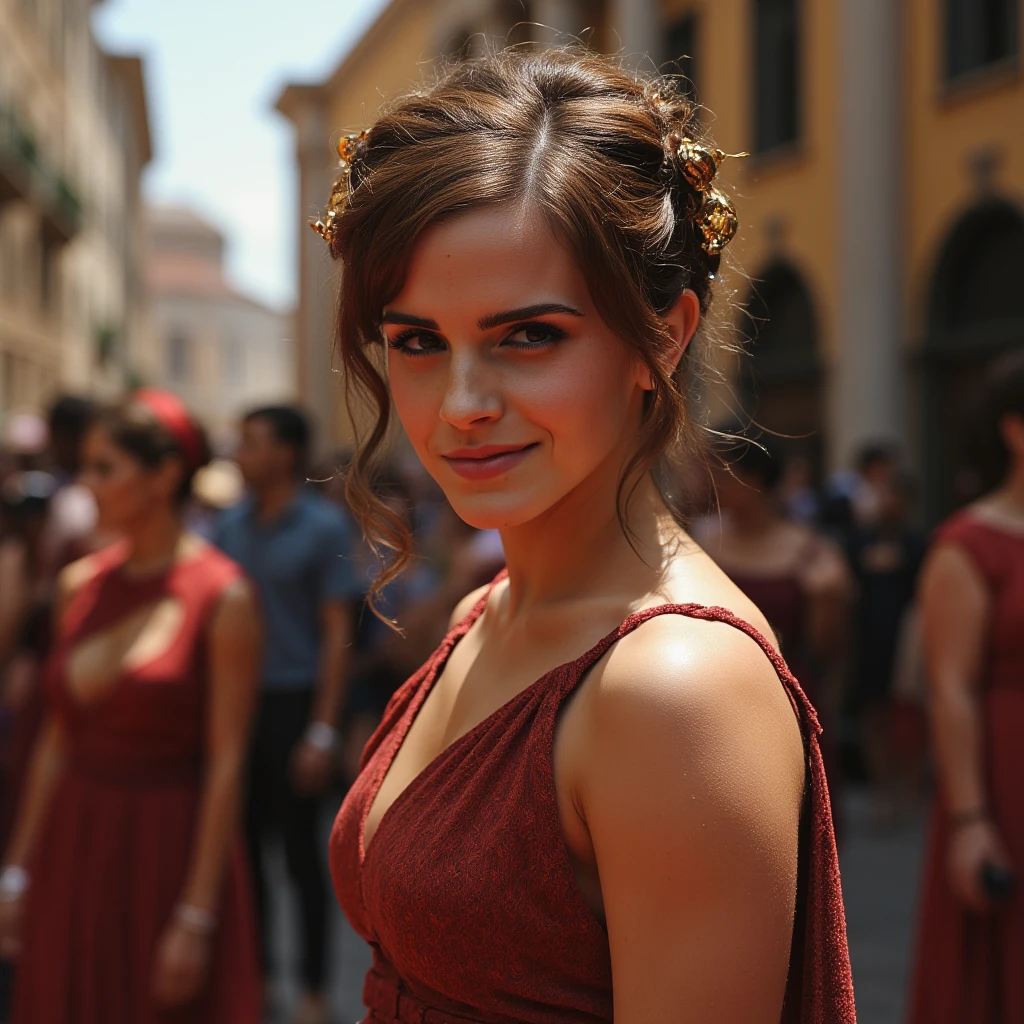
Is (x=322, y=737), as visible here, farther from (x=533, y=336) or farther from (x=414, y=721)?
(x=533, y=336)

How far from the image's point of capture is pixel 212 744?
3689 millimetres

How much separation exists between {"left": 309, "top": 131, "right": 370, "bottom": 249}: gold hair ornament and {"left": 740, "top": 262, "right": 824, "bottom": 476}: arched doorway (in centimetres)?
1272

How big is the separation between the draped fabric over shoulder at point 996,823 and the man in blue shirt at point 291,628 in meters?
2.46

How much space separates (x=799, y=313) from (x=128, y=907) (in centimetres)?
1241

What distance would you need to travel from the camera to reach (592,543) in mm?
1706

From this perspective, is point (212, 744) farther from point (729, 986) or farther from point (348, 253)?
point (729, 986)

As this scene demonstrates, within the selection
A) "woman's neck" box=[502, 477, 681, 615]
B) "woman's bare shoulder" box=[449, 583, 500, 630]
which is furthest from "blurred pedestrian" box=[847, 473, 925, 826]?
"woman's neck" box=[502, 477, 681, 615]

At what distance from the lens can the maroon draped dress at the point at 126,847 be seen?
363cm

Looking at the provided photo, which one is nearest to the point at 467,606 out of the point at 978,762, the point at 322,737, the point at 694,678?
the point at 694,678

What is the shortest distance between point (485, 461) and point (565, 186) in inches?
11.8

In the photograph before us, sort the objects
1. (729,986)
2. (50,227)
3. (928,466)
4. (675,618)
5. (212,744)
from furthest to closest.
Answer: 1. (50,227)
2. (928,466)
3. (212,744)
4. (675,618)
5. (729,986)

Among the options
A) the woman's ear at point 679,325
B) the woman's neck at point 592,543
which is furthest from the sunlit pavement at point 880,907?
the woman's ear at point 679,325

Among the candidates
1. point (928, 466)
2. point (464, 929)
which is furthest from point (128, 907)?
point (928, 466)

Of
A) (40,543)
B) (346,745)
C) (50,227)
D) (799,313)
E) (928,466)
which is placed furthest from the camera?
(50,227)
